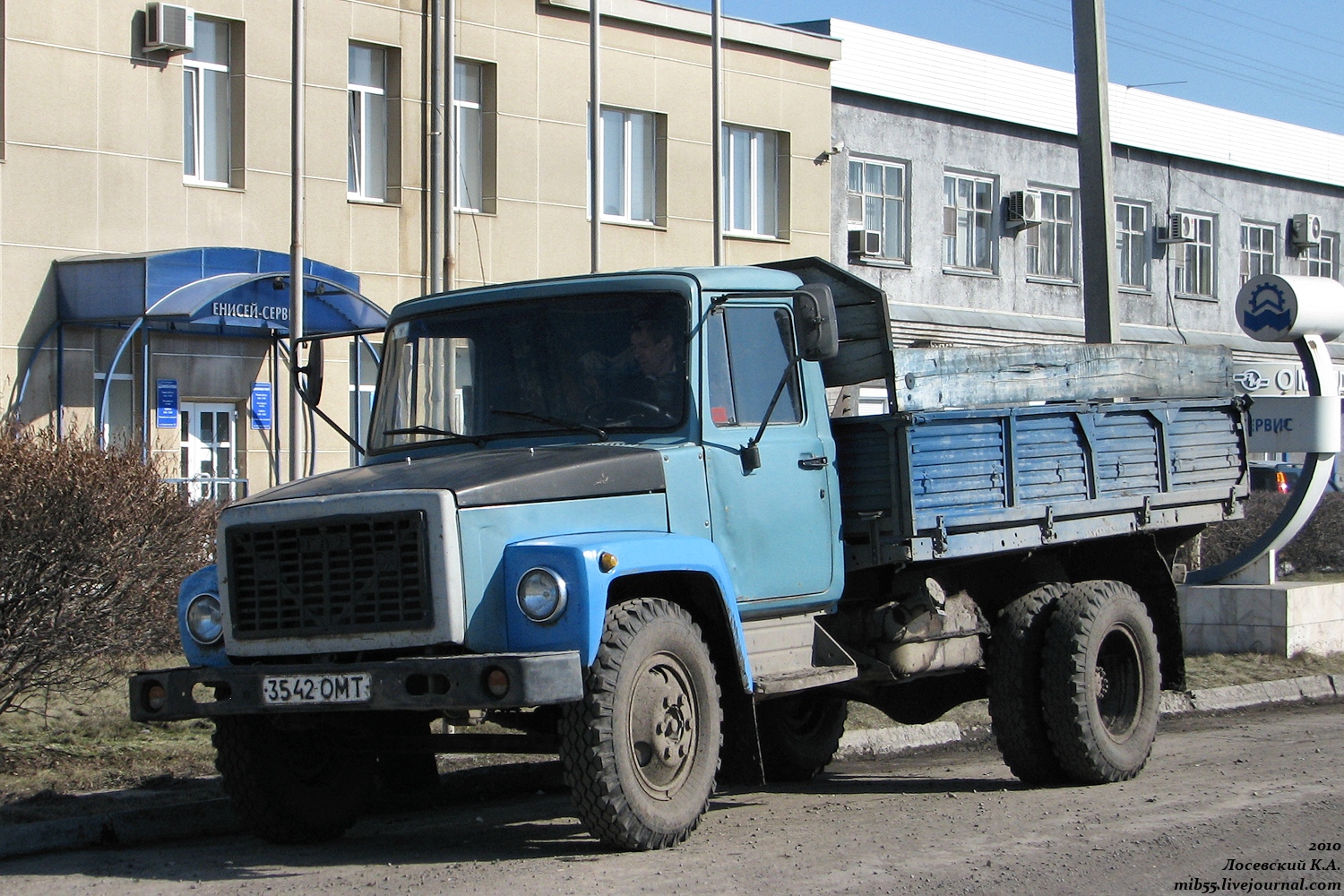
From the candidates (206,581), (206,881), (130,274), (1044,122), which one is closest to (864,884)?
(206,881)

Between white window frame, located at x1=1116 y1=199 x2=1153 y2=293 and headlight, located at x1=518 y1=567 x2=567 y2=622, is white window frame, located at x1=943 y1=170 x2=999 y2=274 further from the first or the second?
headlight, located at x1=518 y1=567 x2=567 y2=622

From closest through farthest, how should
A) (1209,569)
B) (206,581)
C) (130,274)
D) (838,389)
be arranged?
(206,581) < (838,389) < (1209,569) < (130,274)

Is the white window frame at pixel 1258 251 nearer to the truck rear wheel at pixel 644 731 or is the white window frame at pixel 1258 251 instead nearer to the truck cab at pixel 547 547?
the truck cab at pixel 547 547

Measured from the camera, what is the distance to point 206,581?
7.18m

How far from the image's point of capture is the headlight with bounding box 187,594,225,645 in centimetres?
705

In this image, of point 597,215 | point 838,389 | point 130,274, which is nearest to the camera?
point 838,389

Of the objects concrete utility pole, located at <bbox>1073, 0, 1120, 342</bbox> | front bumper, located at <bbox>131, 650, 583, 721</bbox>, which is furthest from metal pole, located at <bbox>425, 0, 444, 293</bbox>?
front bumper, located at <bbox>131, 650, 583, 721</bbox>

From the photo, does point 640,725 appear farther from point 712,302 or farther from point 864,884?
point 712,302

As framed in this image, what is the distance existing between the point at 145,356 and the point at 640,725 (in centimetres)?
1354

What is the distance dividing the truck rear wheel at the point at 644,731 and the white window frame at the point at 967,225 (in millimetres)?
24101

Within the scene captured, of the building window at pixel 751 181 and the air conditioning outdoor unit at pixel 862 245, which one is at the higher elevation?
the building window at pixel 751 181

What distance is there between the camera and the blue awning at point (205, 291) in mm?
17734

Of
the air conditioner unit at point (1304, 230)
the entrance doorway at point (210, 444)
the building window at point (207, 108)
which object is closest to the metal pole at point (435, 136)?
the building window at point (207, 108)

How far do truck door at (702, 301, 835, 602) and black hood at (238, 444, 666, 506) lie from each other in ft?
1.62
